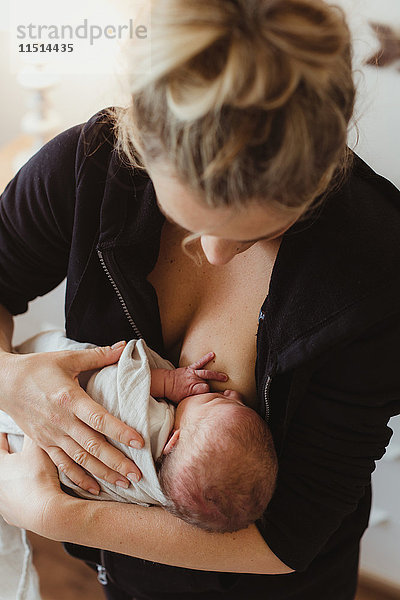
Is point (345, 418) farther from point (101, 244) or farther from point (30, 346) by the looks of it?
point (30, 346)

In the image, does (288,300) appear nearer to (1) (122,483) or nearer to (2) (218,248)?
(2) (218,248)

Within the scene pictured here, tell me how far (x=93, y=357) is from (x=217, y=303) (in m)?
0.23

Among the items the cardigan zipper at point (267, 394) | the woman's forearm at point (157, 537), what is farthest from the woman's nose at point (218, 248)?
the woman's forearm at point (157, 537)

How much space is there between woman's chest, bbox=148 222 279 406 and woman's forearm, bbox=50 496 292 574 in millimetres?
232

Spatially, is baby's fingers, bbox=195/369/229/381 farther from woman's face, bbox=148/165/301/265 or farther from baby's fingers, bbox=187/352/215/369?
woman's face, bbox=148/165/301/265

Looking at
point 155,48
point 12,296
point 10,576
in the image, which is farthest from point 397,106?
point 10,576

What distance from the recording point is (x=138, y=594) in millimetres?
1229

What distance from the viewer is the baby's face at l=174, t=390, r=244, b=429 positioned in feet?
3.38

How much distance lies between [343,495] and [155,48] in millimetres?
741

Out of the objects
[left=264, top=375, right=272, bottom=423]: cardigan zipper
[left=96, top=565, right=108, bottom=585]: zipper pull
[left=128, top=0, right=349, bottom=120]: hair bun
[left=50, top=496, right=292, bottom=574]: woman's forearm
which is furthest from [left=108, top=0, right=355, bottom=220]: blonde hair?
[left=96, top=565, right=108, bottom=585]: zipper pull

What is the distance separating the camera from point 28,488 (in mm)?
1069

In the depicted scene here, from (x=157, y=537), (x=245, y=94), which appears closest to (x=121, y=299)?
(x=157, y=537)

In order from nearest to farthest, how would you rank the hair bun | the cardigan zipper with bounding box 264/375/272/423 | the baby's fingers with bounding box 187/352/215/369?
1. the hair bun
2. the cardigan zipper with bounding box 264/375/272/423
3. the baby's fingers with bounding box 187/352/215/369

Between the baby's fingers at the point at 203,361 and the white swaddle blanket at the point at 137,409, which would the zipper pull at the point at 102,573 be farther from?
the baby's fingers at the point at 203,361
